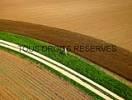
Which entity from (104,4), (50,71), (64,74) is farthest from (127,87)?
(104,4)

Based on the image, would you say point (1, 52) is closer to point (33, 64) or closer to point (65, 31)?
point (33, 64)

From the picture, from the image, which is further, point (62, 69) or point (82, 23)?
point (82, 23)

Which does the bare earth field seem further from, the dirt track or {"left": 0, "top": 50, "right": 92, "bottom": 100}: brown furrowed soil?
{"left": 0, "top": 50, "right": 92, "bottom": 100}: brown furrowed soil

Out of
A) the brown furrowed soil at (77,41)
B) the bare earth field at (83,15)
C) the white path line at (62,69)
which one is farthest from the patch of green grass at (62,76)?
the bare earth field at (83,15)

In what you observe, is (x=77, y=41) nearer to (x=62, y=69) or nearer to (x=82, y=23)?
(x=62, y=69)

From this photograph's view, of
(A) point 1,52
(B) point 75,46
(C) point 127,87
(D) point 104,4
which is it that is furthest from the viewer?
(D) point 104,4

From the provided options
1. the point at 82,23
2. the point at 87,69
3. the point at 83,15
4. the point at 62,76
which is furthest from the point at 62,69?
the point at 83,15

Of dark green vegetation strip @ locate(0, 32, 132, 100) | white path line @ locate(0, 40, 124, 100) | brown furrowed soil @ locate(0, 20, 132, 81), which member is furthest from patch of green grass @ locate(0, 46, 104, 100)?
brown furrowed soil @ locate(0, 20, 132, 81)
